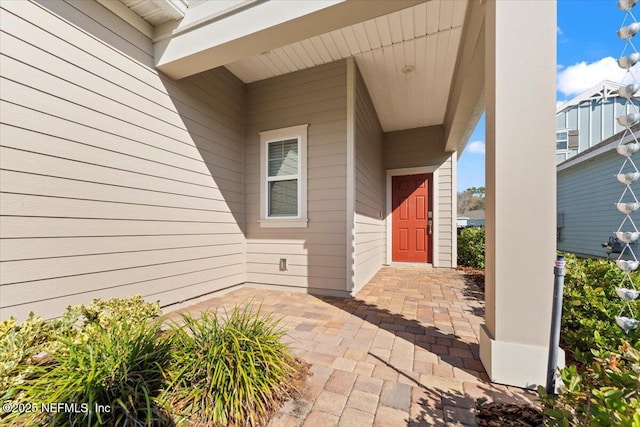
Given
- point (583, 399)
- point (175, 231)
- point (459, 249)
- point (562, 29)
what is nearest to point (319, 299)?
point (175, 231)

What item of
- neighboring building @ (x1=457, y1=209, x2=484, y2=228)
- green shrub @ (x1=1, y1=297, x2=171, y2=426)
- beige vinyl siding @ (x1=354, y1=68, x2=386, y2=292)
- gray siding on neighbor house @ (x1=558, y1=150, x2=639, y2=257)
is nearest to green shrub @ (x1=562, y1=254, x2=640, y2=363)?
beige vinyl siding @ (x1=354, y1=68, x2=386, y2=292)

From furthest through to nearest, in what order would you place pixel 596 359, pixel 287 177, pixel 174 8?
1. pixel 287 177
2. pixel 174 8
3. pixel 596 359

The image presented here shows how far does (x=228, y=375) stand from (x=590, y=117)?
14.3 meters

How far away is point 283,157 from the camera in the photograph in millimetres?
3920

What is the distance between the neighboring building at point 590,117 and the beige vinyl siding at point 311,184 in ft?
34.7

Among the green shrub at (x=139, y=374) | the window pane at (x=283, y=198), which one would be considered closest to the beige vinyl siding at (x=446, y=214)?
the window pane at (x=283, y=198)

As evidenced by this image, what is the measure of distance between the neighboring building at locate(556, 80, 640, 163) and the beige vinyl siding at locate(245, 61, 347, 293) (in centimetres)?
1057

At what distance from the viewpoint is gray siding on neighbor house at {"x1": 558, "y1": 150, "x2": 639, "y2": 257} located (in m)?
6.61

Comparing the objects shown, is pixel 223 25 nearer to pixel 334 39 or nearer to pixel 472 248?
pixel 334 39

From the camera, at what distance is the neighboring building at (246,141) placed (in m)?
1.61

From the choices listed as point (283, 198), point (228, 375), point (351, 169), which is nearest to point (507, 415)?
point (228, 375)

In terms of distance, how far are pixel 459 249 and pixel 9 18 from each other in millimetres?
7464

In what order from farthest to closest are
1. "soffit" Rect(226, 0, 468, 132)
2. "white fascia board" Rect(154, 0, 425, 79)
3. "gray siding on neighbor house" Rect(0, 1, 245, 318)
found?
"soffit" Rect(226, 0, 468, 132), "white fascia board" Rect(154, 0, 425, 79), "gray siding on neighbor house" Rect(0, 1, 245, 318)

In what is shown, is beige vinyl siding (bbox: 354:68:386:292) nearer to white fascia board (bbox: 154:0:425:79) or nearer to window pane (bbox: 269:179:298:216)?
window pane (bbox: 269:179:298:216)
